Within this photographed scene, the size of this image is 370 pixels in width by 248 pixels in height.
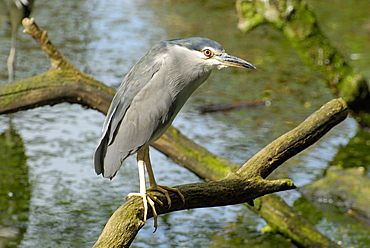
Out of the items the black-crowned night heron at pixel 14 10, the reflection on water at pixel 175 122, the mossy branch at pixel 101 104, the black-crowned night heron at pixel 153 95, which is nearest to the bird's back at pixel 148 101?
the black-crowned night heron at pixel 153 95

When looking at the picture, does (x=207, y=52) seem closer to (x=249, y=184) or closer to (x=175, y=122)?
(x=249, y=184)

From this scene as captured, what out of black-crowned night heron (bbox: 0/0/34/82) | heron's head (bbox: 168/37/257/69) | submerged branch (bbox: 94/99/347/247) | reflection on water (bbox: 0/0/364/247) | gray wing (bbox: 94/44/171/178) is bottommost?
reflection on water (bbox: 0/0/364/247)

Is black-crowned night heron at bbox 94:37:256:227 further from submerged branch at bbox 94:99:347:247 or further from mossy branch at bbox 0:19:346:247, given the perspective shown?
mossy branch at bbox 0:19:346:247

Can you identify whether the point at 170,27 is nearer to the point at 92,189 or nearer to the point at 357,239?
the point at 92,189

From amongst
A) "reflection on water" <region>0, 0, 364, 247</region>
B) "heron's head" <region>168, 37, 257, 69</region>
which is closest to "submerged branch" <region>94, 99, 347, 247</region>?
"heron's head" <region>168, 37, 257, 69</region>

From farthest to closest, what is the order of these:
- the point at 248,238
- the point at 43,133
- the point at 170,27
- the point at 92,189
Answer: the point at 170,27
the point at 43,133
the point at 92,189
the point at 248,238

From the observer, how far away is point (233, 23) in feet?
32.6

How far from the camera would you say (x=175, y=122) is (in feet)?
21.1

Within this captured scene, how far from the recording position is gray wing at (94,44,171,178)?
2.83 m

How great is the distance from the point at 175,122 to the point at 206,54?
3744 mm

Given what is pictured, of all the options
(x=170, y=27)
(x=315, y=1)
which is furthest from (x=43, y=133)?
(x=315, y=1)

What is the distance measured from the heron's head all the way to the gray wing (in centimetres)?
14

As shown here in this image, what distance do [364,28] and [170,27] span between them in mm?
3115

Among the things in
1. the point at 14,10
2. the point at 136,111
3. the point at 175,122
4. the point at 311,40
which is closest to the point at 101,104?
the point at 136,111
